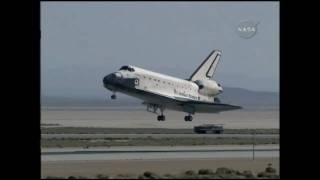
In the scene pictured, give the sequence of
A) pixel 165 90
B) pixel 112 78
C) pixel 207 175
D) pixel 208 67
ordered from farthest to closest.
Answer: pixel 208 67, pixel 165 90, pixel 112 78, pixel 207 175

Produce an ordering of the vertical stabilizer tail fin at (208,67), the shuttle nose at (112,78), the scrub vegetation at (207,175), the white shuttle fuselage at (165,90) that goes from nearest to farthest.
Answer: the scrub vegetation at (207,175) → the shuttle nose at (112,78) → the white shuttle fuselage at (165,90) → the vertical stabilizer tail fin at (208,67)

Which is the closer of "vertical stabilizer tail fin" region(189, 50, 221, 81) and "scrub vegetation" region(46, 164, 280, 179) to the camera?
"scrub vegetation" region(46, 164, 280, 179)

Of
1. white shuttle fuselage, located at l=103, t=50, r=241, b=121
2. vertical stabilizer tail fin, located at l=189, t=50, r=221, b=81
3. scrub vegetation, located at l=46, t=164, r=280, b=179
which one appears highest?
vertical stabilizer tail fin, located at l=189, t=50, r=221, b=81

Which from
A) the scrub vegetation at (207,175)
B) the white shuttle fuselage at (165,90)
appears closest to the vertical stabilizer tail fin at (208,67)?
the white shuttle fuselage at (165,90)

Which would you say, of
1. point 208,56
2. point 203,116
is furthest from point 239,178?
point 203,116

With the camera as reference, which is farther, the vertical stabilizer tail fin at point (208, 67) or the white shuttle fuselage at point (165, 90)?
the vertical stabilizer tail fin at point (208, 67)

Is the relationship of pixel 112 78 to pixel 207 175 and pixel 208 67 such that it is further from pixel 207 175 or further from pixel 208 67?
pixel 207 175

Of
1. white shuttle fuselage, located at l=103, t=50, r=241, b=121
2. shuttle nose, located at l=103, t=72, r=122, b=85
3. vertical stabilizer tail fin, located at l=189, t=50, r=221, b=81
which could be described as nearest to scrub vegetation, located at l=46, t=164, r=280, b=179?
white shuttle fuselage, located at l=103, t=50, r=241, b=121

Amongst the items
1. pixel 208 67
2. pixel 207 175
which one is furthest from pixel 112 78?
pixel 207 175

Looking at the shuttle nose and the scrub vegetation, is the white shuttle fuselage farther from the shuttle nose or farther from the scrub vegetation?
the scrub vegetation

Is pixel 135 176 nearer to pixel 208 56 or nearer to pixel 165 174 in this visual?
pixel 165 174

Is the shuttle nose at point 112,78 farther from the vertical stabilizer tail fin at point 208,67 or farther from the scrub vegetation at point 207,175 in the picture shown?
the scrub vegetation at point 207,175

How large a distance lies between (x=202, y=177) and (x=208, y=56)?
196 feet
